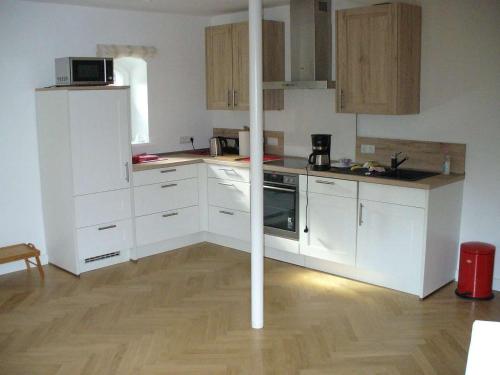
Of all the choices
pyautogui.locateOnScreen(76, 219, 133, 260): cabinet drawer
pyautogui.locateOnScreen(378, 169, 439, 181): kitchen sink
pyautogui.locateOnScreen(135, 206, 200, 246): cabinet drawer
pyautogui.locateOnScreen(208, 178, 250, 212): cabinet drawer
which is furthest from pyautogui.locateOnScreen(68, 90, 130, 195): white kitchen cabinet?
pyautogui.locateOnScreen(378, 169, 439, 181): kitchen sink

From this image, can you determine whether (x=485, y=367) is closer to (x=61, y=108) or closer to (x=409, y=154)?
(x=409, y=154)

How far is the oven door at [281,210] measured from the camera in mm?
5297

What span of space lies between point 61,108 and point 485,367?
4041mm

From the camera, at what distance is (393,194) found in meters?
4.57

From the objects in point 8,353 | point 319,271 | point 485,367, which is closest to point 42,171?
point 8,353

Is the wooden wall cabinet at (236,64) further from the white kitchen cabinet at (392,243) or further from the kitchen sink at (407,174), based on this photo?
the white kitchen cabinet at (392,243)

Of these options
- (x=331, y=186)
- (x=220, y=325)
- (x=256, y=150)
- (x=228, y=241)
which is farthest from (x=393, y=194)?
(x=228, y=241)

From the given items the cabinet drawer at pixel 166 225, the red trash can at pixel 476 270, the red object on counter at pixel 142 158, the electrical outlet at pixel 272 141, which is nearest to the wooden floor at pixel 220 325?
the red trash can at pixel 476 270

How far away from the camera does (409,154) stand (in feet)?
16.7

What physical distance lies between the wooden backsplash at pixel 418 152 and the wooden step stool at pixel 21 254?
3040mm

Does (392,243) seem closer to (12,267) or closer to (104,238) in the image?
(104,238)

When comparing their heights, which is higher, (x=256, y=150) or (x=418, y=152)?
(x=256, y=150)

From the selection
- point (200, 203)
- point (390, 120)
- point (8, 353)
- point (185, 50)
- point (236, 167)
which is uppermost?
point (185, 50)

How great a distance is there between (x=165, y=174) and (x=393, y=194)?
2309 mm
